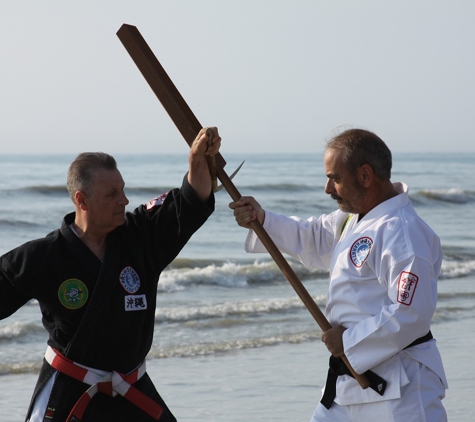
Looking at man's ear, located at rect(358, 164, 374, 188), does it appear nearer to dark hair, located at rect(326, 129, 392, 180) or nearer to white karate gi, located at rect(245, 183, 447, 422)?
dark hair, located at rect(326, 129, 392, 180)

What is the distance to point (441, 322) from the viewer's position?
8172 mm

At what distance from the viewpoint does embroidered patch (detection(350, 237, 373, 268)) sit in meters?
3.17

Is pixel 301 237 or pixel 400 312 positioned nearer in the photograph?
pixel 400 312

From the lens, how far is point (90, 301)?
3.24 m

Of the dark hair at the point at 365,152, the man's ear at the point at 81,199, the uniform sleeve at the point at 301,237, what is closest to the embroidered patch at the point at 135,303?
the man's ear at the point at 81,199

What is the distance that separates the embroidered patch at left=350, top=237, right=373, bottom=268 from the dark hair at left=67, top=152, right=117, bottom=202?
105 cm

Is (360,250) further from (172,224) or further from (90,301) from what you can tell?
(90,301)

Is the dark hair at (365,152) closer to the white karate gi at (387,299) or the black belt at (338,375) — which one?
the white karate gi at (387,299)

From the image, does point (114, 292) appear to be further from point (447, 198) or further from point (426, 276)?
point (447, 198)

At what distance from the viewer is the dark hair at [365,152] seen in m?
3.24

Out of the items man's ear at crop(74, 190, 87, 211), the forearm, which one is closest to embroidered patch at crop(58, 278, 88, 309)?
man's ear at crop(74, 190, 87, 211)

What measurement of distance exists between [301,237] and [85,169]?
1.10 m

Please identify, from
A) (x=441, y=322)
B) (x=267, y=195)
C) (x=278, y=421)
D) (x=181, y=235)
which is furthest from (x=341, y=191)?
(x=267, y=195)

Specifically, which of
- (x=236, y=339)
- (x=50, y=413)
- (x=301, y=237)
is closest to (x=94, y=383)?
(x=50, y=413)
